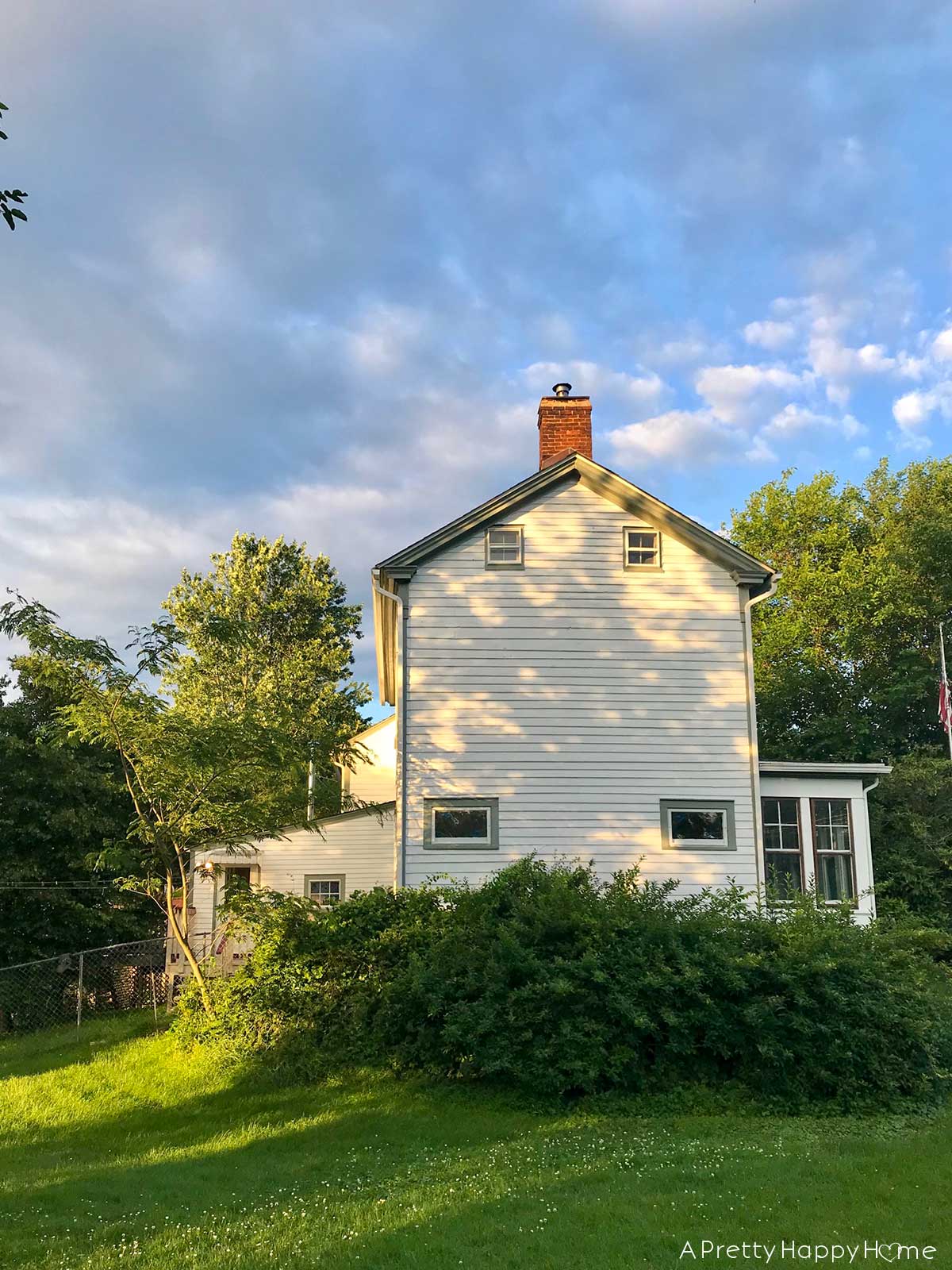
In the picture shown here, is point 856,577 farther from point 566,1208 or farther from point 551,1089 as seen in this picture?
point 566,1208

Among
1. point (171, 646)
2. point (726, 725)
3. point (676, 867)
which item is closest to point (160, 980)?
point (171, 646)

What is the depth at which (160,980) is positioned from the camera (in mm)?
20078

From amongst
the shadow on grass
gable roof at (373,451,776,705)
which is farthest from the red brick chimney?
the shadow on grass

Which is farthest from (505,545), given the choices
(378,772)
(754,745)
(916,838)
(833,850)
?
(916,838)

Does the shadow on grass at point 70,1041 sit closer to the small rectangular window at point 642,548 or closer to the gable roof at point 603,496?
the gable roof at point 603,496

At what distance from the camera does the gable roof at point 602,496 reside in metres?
16.9

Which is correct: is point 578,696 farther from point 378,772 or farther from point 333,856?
point 378,772

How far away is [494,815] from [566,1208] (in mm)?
9282

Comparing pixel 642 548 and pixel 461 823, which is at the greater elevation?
pixel 642 548

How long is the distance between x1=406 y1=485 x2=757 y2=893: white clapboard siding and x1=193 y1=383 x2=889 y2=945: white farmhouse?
3 centimetres

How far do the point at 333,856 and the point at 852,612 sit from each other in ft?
73.2

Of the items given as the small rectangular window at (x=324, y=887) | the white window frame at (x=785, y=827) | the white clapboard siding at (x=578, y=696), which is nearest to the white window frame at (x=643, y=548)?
the white clapboard siding at (x=578, y=696)

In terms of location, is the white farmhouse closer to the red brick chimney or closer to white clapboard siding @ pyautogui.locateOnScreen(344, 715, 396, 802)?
the red brick chimney

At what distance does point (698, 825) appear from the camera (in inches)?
637
